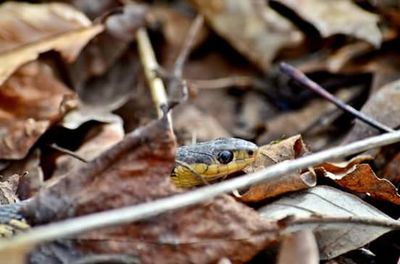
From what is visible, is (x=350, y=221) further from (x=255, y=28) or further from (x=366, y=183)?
(x=255, y=28)

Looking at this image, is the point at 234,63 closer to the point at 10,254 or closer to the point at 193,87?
the point at 193,87

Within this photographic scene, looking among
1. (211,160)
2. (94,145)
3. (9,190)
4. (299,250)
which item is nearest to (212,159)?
(211,160)

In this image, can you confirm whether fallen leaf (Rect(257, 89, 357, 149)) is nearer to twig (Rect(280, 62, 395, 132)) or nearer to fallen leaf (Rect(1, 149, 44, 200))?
twig (Rect(280, 62, 395, 132))

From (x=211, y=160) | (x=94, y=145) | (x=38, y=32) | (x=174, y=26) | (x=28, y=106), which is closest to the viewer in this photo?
(x=211, y=160)

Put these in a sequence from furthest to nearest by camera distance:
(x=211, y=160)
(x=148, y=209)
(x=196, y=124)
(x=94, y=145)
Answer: (x=196, y=124)
(x=94, y=145)
(x=211, y=160)
(x=148, y=209)

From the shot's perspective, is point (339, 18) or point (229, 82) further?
point (229, 82)

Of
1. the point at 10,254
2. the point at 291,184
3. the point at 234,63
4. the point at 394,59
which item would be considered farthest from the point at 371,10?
the point at 10,254

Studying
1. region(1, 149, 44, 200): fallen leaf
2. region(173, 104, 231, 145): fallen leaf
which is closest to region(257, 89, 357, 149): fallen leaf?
region(173, 104, 231, 145): fallen leaf

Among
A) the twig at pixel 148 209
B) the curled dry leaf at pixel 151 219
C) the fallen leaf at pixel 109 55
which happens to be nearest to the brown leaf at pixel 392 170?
the twig at pixel 148 209
